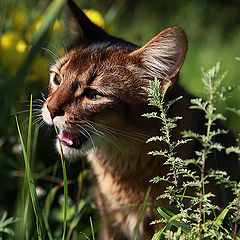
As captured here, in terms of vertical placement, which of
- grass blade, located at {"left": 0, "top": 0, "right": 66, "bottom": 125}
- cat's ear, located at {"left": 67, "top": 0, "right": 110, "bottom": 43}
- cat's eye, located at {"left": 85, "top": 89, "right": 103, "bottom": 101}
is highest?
grass blade, located at {"left": 0, "top": 0, "right": 66, "bottom": 125}

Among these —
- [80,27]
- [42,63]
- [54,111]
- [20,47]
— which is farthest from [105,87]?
[20,47]

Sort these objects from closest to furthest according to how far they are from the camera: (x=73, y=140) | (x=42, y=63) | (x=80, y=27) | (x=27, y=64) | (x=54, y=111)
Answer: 1. (x=27, y=64)
2. (x=54, y=111)
3. (x=73, y=140)
4. (x=80, y=27)
5. (x=42, y=63)

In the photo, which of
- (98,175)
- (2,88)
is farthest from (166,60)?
(2,88)

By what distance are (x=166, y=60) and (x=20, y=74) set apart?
2.91 ft

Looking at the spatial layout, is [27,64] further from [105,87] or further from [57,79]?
[57,79]

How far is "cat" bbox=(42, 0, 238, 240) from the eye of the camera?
5.40 feet

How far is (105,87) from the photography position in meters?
1.70

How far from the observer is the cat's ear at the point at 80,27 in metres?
1.99

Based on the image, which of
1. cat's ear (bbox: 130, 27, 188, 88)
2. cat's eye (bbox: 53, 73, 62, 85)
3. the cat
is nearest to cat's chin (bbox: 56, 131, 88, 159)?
the cat

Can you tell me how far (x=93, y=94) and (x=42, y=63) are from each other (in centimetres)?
75

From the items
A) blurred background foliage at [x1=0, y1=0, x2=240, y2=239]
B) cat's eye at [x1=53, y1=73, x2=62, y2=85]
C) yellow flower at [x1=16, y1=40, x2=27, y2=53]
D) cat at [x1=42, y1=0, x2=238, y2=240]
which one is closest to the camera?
cat at [x1=42, y1=0, x2=238, y2=240]

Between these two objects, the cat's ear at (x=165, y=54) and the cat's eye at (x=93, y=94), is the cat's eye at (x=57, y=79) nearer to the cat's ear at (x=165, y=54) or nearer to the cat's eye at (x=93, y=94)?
the cat's eye at (x=93, y=94)

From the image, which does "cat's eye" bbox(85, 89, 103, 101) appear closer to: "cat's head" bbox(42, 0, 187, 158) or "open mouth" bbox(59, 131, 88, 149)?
"cat's head" bbox(42, 0, 187, 158)

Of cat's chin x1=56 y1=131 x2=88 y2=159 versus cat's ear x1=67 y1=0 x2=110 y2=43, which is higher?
cat's ear x1=67 y1=0 x2=110 y2=43
